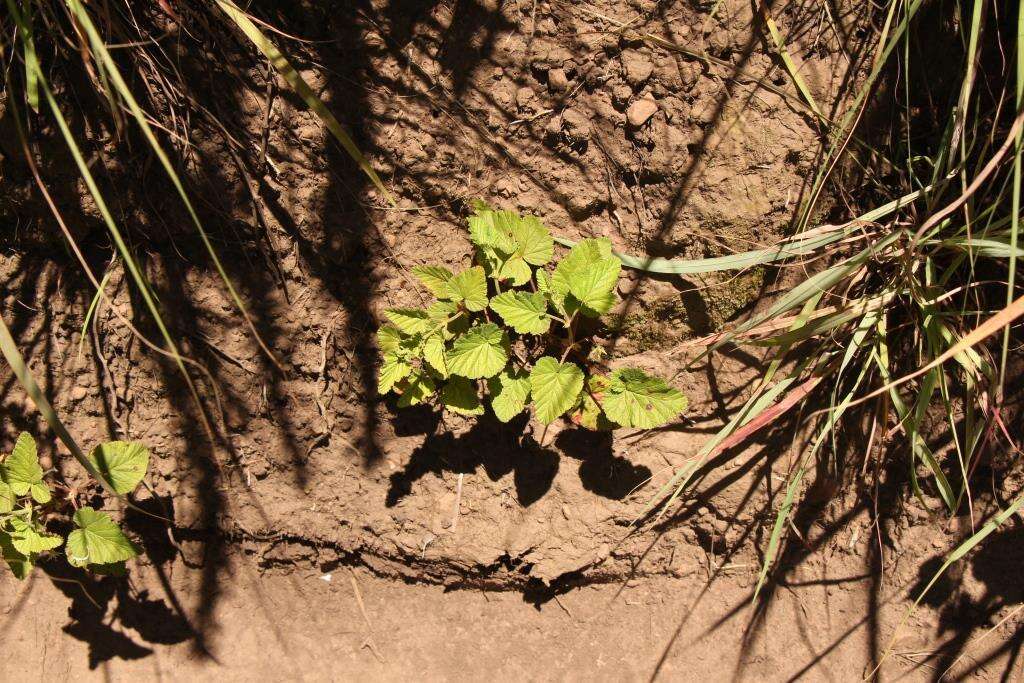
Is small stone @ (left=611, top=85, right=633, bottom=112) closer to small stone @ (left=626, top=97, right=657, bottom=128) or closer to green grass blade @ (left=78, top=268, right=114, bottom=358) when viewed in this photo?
small stone @ (left=626, top=97, right=657, bottom=128)

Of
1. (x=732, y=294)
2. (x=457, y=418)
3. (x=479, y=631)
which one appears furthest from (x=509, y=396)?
(x=479, y=631)

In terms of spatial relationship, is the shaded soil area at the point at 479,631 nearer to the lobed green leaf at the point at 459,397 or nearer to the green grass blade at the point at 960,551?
the green grass blade at the point at 960,551

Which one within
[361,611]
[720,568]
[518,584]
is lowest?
[361,611]

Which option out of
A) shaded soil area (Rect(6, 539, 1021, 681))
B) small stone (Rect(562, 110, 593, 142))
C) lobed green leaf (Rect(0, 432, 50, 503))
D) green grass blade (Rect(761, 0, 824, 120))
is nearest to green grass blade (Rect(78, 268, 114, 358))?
lobed green leaf (Rect(0, 432, 50, 503))

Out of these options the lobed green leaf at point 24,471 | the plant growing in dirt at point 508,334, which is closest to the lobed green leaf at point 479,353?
the plant growing in dirt at point 508,334

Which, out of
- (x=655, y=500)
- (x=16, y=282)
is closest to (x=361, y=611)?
(x=655, y=500)

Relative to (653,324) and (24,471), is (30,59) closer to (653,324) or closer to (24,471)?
(24,471)

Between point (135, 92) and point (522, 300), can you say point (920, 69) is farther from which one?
point (135, 92)
